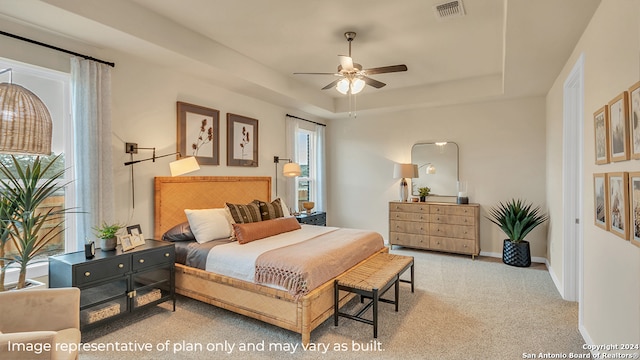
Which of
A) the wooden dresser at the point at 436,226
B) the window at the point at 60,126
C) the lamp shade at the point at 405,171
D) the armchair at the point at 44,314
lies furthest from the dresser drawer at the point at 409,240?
the armchair at the point at 44,314

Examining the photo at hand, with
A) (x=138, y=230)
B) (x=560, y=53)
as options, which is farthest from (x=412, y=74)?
(x=138, y=230)

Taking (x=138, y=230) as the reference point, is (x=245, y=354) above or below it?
below

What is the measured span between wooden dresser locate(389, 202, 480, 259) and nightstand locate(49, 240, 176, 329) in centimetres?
380

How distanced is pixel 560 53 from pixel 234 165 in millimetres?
4062

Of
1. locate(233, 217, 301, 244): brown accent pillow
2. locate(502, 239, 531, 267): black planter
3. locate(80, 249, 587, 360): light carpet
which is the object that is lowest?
locate(80, 249, 587, 360): light carpet

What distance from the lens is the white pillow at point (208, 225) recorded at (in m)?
3.44

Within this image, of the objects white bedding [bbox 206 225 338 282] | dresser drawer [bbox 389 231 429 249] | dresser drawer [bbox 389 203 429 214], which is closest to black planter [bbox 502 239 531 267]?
dresser drawer [bbox 389 231 429 249]

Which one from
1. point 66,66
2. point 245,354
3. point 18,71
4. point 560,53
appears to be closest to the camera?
point 245,354

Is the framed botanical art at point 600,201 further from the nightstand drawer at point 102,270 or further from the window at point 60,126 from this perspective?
the window at point 60,126

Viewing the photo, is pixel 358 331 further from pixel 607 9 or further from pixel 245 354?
pixel 607 9

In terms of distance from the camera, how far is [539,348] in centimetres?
246

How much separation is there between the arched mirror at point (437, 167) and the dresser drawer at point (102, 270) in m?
4.71

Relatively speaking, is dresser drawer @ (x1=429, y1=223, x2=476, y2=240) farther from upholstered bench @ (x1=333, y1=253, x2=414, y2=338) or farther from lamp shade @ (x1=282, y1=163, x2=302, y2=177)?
lamp shade @ (x1=282, y1=163, x2=302, y2=177)

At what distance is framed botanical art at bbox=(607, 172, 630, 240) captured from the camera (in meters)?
1.72
